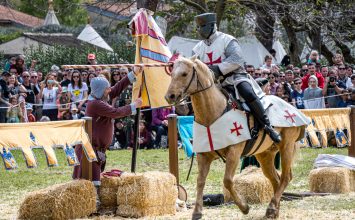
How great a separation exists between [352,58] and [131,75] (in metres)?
21.5

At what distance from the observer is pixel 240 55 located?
37.5ft

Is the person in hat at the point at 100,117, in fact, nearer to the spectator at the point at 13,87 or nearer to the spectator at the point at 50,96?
the spectator at the point at 13,87

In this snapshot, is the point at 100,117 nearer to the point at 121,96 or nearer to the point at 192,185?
the point at 192,185

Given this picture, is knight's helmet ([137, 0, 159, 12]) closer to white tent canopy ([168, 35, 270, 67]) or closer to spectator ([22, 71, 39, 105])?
spectator ([22, 71, 39, 105])

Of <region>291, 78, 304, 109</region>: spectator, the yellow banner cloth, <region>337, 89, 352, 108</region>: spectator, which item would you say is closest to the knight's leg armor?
the yellow banner cloth

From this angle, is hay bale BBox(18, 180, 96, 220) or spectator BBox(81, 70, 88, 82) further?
spectator BBox(81, 70, 88, 82)

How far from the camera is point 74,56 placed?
2714 centimetres

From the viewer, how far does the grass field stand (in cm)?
1184

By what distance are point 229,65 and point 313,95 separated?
9.64 m

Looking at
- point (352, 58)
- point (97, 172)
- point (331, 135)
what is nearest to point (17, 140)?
point (97, 172)

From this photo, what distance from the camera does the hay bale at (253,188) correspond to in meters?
12.9

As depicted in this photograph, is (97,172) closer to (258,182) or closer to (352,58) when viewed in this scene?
(258,182)

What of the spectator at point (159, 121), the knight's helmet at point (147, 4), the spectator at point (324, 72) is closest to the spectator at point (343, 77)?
the spectator at point (324, 72)

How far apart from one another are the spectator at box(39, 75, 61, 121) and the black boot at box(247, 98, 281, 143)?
10223mm
